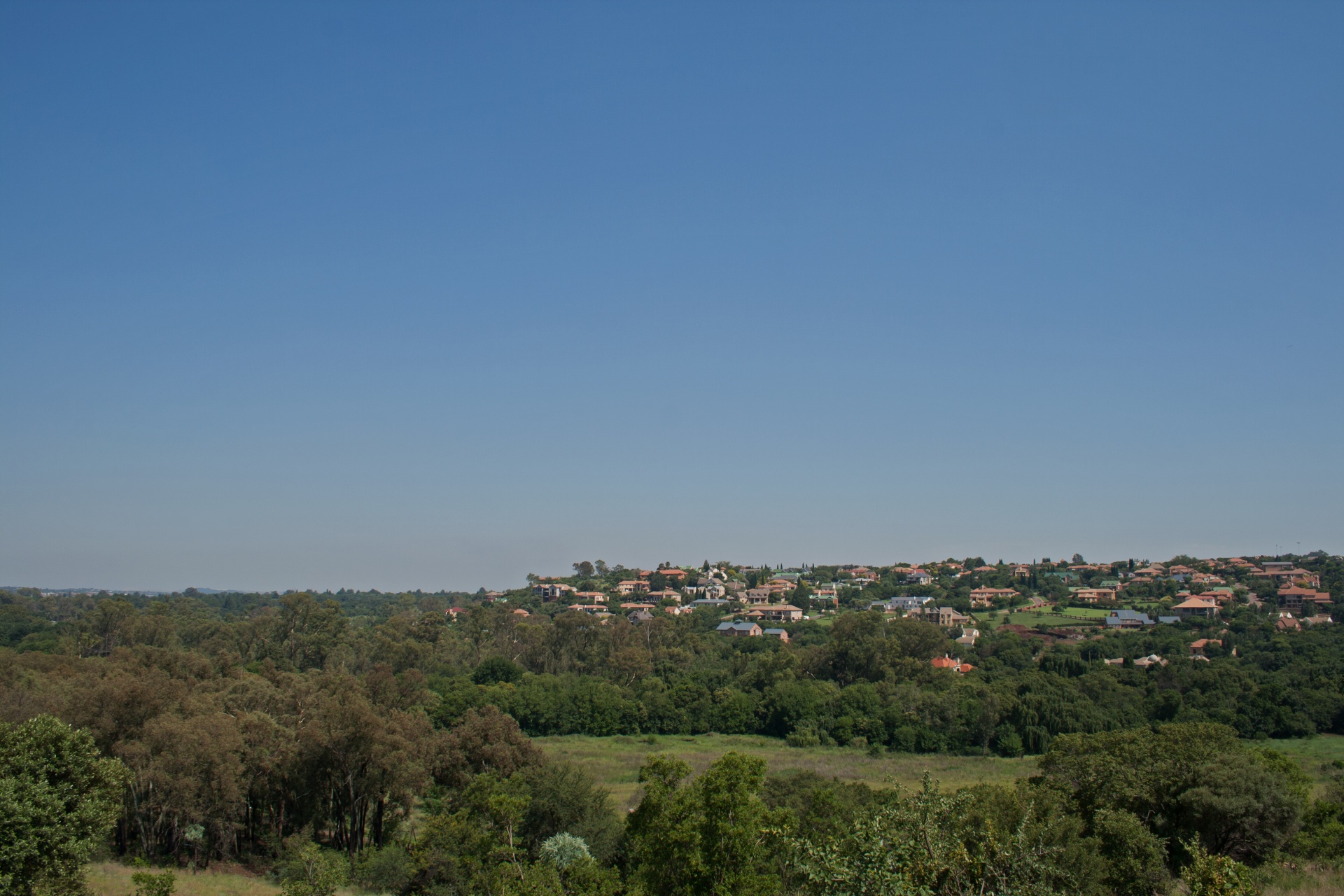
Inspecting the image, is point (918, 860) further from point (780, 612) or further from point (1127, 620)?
point (780, 612)

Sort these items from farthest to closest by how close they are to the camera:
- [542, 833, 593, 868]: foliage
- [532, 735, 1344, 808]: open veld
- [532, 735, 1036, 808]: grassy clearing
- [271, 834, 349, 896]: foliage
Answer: [532, 735, 1036, 808]: grassy clearing, [532, 735, 1344, 808]: open veld, [542, 833, 593, 868]: foliage, [271, 834, 349, 896]: foliage

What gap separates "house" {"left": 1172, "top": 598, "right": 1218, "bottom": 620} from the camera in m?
100

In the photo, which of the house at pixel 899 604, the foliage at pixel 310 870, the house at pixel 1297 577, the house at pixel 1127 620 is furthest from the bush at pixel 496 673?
the house at pixel 1297 577

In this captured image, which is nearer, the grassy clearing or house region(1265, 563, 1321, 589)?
the grassy clearing

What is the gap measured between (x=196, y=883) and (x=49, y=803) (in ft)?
30.3

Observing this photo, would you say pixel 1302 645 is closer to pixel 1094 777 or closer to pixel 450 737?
pixel 1094 777

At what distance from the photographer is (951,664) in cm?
7700

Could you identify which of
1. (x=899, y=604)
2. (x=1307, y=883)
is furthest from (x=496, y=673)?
(x=899, y=604)

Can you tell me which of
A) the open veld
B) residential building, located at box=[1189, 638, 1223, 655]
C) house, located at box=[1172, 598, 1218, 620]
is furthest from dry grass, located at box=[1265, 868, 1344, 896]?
house, located at box=[1172, 598, 1218, 620]

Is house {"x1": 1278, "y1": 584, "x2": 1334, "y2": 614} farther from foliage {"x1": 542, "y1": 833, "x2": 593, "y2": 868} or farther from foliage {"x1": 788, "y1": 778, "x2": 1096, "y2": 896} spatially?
foliage {"x1": 788, "y1": 778, "x2": 1096, "y2": 896}

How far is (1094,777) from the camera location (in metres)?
27.2

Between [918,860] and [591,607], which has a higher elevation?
[918,860]

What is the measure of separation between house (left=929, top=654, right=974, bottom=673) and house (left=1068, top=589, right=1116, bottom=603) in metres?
52.9

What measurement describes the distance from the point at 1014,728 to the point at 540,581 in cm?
13188
